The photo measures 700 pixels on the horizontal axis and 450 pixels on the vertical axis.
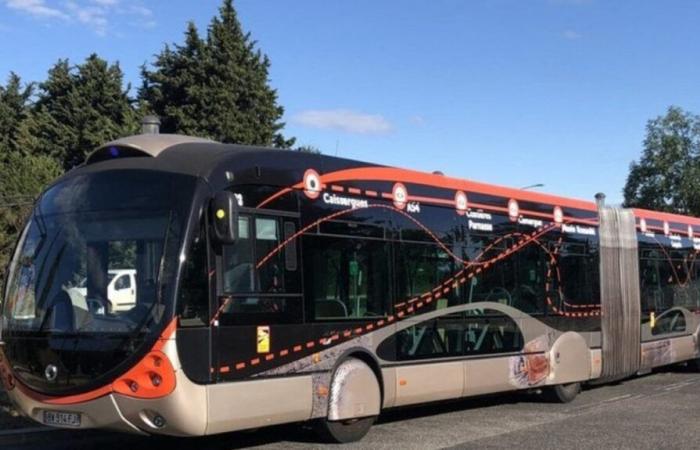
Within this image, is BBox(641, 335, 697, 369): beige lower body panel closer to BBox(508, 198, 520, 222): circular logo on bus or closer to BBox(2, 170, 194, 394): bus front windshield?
BBox(508, 198, 520, 222): circular logo on bus

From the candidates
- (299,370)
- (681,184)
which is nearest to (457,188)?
(299,370)

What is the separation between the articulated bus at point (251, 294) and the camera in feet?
23.4

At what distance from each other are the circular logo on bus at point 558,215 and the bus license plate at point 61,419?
8.31m

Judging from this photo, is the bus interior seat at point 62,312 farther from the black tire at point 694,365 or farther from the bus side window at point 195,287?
the black tire at point 694,365

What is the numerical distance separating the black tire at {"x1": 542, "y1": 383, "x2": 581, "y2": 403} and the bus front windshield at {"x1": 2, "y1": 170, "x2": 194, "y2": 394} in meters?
7.49

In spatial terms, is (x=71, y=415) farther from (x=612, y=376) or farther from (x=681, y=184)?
(x=681, y=184)

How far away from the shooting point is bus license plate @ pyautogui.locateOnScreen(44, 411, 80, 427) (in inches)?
285

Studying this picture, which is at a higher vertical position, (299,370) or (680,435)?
(299,370)

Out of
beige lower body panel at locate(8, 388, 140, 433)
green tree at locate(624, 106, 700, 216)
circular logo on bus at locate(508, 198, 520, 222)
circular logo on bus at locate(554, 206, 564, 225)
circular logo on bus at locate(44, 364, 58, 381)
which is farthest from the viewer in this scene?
green tree at locate(624, 106, 700, 216)

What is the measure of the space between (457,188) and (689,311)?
8.42 metres

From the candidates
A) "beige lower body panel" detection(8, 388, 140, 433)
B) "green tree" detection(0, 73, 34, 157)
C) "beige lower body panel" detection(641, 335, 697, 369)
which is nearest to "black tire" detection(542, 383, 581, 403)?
"beige lower body panel" detection(641, 335, 697, 369)

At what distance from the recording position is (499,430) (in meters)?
10.1

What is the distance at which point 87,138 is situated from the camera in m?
41.0

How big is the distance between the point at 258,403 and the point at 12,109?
43453 mm
